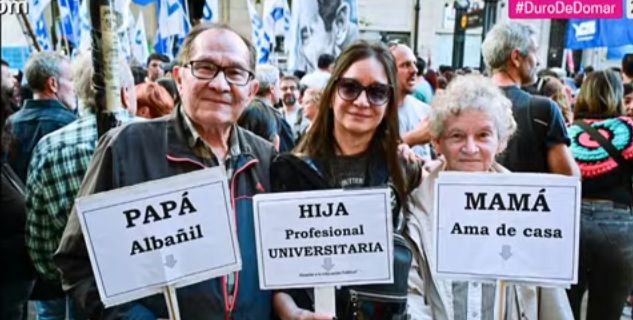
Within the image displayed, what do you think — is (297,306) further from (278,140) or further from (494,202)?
(278,140)

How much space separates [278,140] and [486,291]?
2486 millimetres

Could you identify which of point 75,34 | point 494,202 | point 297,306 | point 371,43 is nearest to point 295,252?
point 297,306

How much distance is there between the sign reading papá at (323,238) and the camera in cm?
168

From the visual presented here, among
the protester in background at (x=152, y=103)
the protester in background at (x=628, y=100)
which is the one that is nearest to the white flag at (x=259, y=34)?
the protester in background at (x=152, y=103)

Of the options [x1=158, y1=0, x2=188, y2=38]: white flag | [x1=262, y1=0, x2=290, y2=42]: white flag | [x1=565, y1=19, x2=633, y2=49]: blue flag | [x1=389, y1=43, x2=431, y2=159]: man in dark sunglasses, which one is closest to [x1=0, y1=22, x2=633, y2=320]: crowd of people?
[x1=389, y1=43, x2=431, y2=159]: man in dark sunglasses

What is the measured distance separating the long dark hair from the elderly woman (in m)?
0.14

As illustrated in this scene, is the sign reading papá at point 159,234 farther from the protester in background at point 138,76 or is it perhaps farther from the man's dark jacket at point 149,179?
the protester in background at point 138,76

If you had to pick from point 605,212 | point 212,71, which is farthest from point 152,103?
point 605,212

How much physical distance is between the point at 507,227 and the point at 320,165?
0.67 meters

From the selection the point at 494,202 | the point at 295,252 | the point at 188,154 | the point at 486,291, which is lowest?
the point at 486,291

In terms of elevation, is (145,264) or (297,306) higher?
(145,264)

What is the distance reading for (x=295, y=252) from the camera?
1.71 meters

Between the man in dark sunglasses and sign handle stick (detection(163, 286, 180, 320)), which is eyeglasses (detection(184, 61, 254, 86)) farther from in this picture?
the man in dark sunglasses

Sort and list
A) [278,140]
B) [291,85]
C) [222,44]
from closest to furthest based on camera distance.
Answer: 1. [222,44]
2. [278,140]
3. [291,85]
